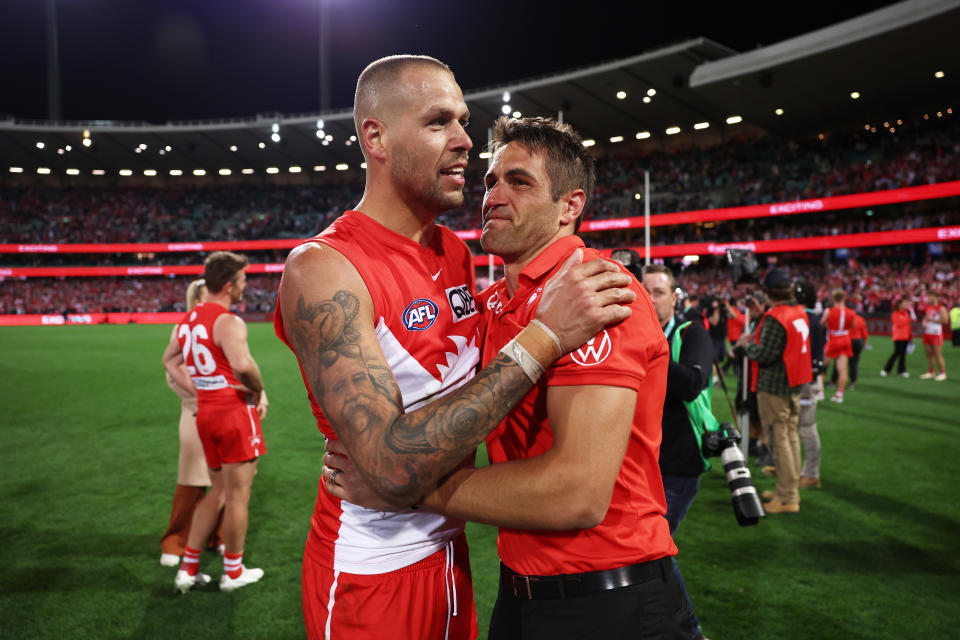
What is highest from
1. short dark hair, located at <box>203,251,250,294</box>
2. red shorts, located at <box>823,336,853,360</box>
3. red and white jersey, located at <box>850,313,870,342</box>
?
short dark hair, located at <box>203,251,250,294</box>

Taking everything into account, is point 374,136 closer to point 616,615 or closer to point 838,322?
point 616,615

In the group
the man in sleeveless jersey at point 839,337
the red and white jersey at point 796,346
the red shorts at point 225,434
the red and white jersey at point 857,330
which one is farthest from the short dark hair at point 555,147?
the red and white jersey at point 857,330

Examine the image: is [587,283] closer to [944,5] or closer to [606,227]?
[944,5]

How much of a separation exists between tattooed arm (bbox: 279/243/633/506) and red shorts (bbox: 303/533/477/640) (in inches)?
22.9

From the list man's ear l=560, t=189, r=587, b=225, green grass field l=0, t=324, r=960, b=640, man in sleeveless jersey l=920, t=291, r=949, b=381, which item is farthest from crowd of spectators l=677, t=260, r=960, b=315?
man's ear l=560, t=189, r=587, b=225

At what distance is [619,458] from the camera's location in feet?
5.41

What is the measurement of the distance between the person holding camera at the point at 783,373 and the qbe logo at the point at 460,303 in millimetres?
→ 5599

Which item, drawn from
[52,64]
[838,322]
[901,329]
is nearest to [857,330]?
[838,322]

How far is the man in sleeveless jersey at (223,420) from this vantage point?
15.9 ft

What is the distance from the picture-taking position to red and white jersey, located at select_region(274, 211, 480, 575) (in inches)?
→ 77.6

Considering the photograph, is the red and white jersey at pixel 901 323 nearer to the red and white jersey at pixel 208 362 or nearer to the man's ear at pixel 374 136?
the red and white jersey at pixel 208 362

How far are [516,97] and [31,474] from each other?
114 feet

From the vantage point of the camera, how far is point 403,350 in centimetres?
197

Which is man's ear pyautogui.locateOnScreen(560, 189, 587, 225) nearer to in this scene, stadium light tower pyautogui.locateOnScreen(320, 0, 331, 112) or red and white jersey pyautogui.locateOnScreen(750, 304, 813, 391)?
red and white jersey pyautogui.locateOnScreen(750, 304, 813, 391)
